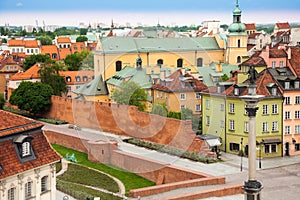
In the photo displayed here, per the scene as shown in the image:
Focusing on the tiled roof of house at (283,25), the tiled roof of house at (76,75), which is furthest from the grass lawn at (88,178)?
the tiled roof of house at (283,25)

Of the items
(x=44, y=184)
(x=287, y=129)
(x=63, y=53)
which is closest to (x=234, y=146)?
(x=287, y=129)

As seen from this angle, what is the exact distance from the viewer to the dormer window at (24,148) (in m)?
19.4

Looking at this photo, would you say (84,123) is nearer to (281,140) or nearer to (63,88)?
(63,88)

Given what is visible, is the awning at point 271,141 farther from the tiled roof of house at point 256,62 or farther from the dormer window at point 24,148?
the dormer window at point 24,148

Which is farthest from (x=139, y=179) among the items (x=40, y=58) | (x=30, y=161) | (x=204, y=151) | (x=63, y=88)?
(x=40, y=58)

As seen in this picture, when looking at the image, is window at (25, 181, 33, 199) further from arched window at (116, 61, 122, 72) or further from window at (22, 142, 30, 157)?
arched window at (116, 61, 122, 72)

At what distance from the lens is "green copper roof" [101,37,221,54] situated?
59219 mm

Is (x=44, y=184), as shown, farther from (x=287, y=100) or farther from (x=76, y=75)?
(x=76, y=75)

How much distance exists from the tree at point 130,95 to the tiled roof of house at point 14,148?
74.1 feet

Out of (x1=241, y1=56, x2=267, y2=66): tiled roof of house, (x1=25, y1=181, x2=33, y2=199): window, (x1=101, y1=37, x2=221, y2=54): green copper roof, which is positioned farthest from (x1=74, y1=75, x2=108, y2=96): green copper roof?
(x1=25, y1=181, x2=33, y2=199): window

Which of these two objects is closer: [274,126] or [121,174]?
[121,174]

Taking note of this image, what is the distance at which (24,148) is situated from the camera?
1961 centimetres

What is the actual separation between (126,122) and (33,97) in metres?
11.8

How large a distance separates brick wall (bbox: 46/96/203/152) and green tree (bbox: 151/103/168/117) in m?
0.67
